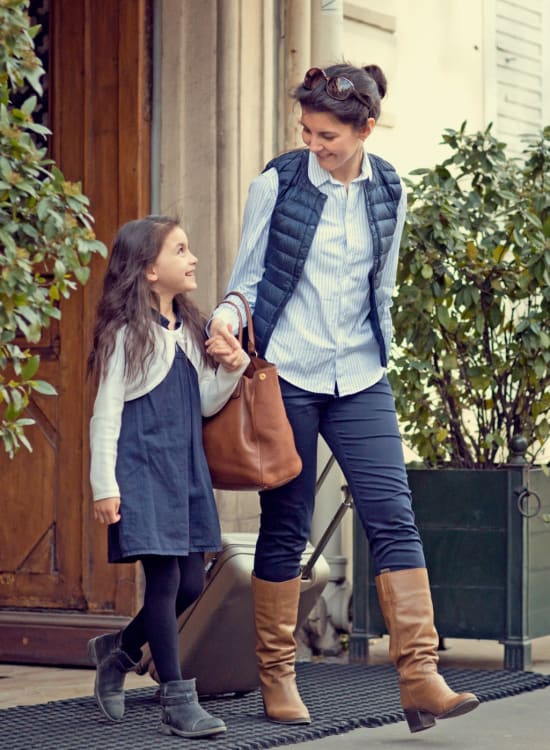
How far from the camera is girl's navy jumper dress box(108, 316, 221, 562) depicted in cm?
464

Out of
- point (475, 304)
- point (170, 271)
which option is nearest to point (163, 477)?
point (170, 271)

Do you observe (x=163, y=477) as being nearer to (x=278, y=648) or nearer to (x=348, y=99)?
(x=278, y=648)

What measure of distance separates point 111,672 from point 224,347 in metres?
1.06

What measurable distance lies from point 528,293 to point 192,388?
2026 millimetres

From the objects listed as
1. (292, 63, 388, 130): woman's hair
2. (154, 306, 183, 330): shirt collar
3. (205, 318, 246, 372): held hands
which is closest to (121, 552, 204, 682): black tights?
(205, 318, 246, 372): held hands

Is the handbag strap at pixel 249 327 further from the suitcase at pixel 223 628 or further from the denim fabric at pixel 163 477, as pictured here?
the suitcase at pixel 223 628

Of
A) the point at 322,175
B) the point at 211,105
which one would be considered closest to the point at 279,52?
the point at 211,105

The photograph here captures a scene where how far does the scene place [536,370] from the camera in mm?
6367

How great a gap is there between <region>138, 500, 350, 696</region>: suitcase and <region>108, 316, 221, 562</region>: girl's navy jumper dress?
46cm

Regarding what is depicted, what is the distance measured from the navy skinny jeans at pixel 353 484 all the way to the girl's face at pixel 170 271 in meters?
0.41

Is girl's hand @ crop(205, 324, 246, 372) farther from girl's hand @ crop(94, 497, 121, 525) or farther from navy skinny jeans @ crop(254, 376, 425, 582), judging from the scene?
girl's hand @ crop(94, 497, 121, 525)

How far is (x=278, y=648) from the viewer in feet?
16.0

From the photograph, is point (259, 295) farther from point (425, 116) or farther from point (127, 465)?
point (425, 116)

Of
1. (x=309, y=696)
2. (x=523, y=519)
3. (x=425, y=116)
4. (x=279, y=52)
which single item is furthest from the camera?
(x=425, y=116)
